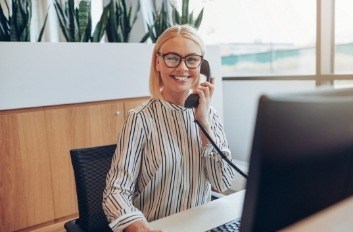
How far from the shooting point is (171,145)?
1195mm

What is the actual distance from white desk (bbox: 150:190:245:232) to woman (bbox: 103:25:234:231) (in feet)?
0.31

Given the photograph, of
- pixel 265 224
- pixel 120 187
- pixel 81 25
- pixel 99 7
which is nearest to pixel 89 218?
pixel 120 187

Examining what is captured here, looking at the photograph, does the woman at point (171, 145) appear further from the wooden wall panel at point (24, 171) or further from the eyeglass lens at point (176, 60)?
the wooden wall panel at point (24, 171)

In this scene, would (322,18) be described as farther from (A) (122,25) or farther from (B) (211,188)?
(B) (211,188)

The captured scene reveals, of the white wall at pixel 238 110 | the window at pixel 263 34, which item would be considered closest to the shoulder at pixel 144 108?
the window at pixel 263 34

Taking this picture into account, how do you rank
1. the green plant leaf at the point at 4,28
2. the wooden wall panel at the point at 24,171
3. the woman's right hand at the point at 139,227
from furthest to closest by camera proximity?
the green plant leaf at the point at 4,28, the wooden wall panel at the point at 24,171, the woman's right hand at the point at 139,227

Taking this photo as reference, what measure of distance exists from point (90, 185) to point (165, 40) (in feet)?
1.92

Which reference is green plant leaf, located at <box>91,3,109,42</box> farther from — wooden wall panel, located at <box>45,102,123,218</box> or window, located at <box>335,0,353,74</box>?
window, located at <box>335,0,353,74</box>

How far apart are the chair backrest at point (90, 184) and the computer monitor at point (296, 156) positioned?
918mm

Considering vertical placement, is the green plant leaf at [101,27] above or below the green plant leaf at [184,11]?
below

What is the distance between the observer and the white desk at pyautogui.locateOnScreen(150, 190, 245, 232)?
1.01 metres

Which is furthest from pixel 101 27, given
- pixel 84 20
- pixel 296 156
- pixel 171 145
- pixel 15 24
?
pixel 296 156

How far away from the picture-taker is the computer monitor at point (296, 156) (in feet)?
1.57

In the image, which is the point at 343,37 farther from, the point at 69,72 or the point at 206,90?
the point at 69,72
